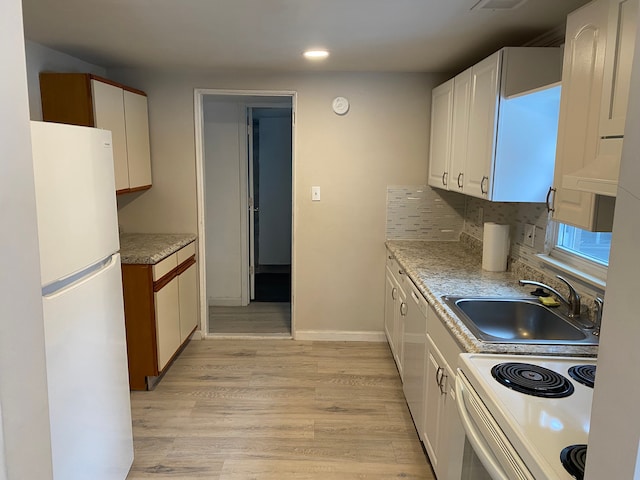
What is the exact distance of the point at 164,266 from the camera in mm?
3027

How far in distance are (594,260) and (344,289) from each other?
82.2 inches

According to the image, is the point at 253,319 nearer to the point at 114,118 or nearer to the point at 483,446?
the point at 114,118

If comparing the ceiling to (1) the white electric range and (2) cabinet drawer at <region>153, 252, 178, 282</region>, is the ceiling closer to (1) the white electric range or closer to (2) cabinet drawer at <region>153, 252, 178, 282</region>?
(2) cabinet drawer at <region>153, 252, 178, 282</region>

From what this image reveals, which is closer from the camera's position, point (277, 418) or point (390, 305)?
point (277, 418)

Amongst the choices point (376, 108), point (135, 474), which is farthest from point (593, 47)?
point (135, 474)

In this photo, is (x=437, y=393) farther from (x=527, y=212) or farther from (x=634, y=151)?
(x=634, y=151)

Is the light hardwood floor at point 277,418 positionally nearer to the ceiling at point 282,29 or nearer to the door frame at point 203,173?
the door frame at point 203,173

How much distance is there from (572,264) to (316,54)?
1.89 m

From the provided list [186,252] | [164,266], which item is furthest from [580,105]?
[186,252]

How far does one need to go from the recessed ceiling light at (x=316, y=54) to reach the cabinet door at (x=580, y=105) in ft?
5.15

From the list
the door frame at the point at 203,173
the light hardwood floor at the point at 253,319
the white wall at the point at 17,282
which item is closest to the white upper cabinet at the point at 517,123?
the door frame at the point at 203,173

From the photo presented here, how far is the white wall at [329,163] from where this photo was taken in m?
3.51

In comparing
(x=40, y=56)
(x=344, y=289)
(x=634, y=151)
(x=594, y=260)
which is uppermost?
(x=40, y=56)

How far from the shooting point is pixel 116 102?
9.85 feet
